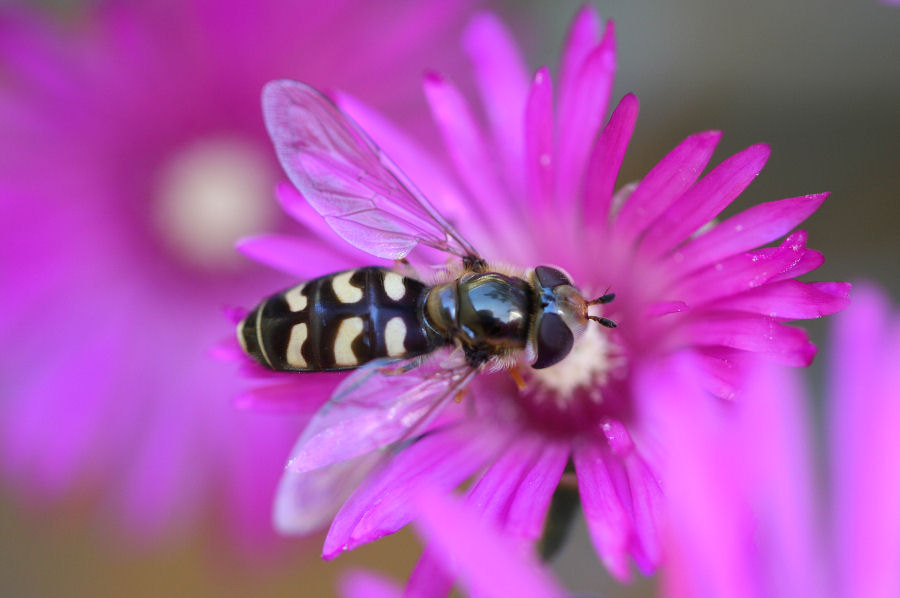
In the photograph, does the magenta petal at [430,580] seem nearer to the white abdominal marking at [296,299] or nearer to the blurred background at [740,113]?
the white abdominal marking at [296,299]

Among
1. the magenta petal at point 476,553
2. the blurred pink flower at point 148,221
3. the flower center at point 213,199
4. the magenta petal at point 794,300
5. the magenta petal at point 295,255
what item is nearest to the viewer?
the magenta petal at point 476,553

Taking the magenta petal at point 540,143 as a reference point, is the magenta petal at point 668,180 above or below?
below

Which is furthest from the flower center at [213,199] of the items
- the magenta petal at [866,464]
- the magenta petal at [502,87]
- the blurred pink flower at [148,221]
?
the magenta petal at [866,464]

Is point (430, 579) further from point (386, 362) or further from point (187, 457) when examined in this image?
point (187, 457)

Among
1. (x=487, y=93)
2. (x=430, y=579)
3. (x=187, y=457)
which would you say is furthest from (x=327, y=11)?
(x=430, y=579)

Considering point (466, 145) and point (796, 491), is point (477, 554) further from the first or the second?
point (466, 145)

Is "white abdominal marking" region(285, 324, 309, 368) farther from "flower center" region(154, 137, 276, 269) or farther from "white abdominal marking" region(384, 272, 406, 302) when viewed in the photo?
"flower center" region(154, 137, 276, 269)
